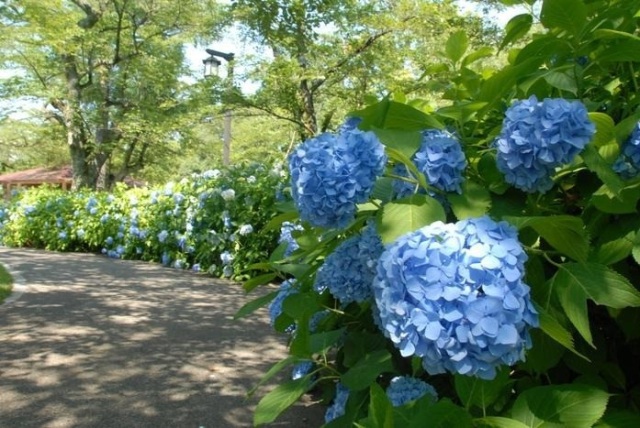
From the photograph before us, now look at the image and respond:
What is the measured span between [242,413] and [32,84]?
76.7 feet

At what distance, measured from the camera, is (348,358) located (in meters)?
1.58

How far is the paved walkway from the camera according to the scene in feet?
10.5

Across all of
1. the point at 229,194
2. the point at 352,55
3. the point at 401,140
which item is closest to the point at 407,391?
the point at 401,140

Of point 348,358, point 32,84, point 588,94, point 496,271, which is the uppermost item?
point 32,84

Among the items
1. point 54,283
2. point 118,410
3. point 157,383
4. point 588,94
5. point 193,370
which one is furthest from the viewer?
point 54,283

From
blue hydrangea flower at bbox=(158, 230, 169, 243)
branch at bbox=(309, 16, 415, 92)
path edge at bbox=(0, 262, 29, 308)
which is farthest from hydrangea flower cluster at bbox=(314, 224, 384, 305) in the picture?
branch at bbox=(309, 16, 415, 92)

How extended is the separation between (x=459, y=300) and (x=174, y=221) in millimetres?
9565

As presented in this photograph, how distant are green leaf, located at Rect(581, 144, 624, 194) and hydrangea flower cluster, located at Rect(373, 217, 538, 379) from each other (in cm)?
24

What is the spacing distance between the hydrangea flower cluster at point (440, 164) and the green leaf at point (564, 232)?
0.18m

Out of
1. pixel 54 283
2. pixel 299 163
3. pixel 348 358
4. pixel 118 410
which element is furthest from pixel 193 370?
pixel 54 283

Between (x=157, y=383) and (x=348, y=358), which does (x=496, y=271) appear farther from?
(x=157, y=383)

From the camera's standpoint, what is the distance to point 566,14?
4.01ft

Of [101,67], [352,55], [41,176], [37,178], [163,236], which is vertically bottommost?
[163,236]

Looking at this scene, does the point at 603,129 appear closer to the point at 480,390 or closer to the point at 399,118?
the point at 399,118
